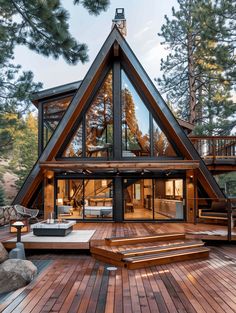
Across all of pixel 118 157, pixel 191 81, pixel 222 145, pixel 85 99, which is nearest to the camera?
pixel 85 99

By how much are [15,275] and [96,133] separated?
253 inches

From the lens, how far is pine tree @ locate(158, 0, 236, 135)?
14.7 m

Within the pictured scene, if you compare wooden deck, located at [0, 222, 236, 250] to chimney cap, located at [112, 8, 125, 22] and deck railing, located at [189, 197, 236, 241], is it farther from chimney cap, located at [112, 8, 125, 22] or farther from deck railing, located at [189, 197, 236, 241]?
chimney cap, located at [112, 8, 125, 22]

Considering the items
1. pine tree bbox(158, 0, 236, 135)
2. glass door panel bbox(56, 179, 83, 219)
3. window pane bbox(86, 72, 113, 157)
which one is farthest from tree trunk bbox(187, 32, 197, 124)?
glass door panel bbox(56, 179, 83, 219)

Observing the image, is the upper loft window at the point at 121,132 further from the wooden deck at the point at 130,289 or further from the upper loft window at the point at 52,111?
the wooden deck at the point at 130,289

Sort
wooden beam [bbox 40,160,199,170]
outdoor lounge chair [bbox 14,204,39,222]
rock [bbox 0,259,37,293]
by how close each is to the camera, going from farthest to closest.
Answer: outdoor lounge chair [bbox 14,204,39,222] → wooden beam [bbox 40,160,199,170] → rock [bbox 0,259,37,293]

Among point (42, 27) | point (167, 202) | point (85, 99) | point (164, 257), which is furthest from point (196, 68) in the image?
point (164, 257)

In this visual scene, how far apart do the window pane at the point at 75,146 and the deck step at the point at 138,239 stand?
4238mm

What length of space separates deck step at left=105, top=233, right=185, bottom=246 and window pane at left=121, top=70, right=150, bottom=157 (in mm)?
3471

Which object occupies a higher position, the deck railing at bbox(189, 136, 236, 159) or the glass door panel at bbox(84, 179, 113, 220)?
the deck railing at bbox(189, 136, 236, 159)

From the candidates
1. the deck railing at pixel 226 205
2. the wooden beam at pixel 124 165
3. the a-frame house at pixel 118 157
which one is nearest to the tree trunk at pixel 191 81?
the a-frame house at pixel 118 157

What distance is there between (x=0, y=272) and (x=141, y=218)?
630 cm

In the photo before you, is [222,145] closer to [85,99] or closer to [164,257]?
[85,99]

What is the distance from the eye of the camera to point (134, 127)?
1072 centimetres
